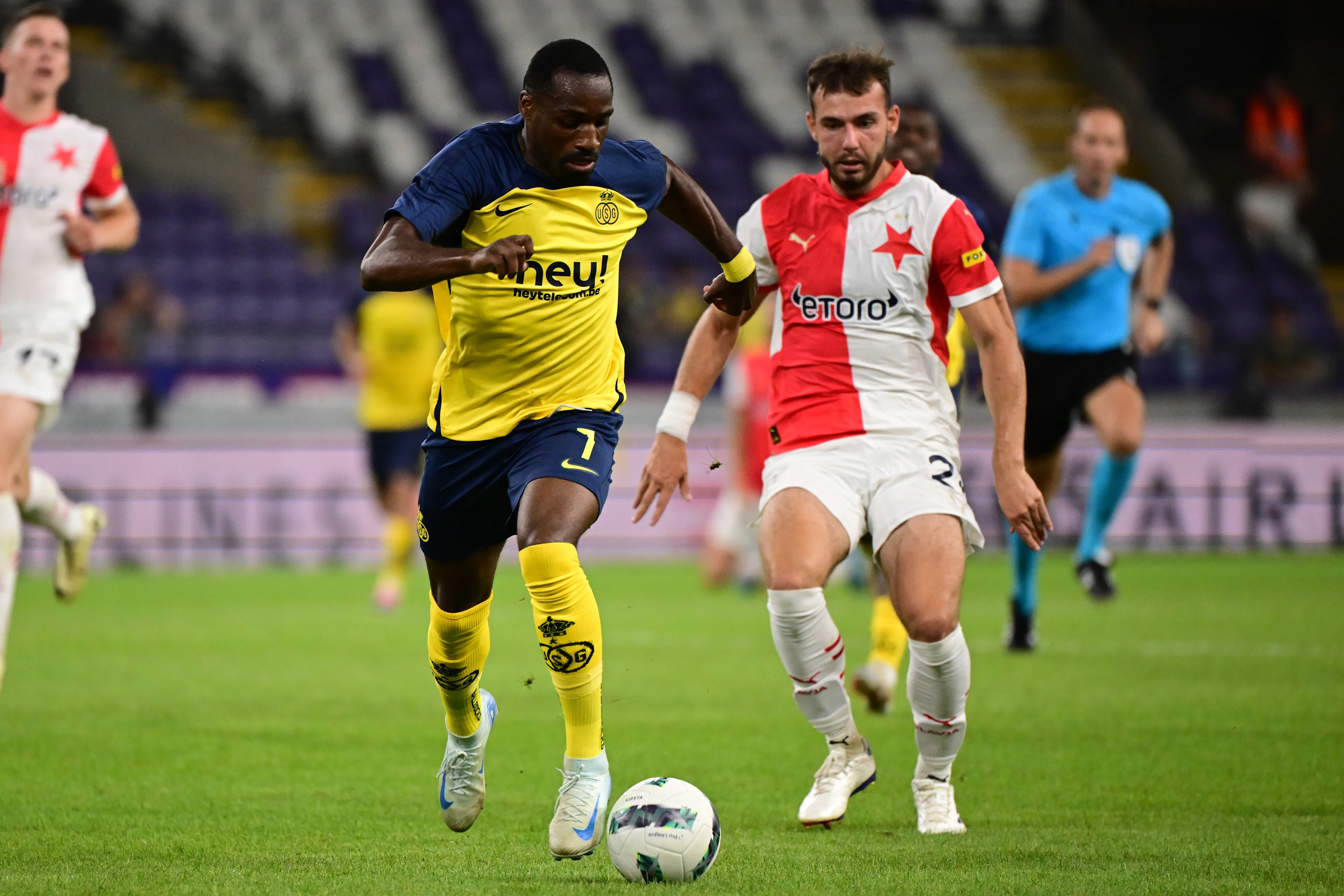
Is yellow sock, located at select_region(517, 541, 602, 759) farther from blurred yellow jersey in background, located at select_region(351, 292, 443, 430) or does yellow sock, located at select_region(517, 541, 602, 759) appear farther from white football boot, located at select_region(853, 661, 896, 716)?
blurred yellow jersey in background, located at select_region(351, 292, 443, 430)

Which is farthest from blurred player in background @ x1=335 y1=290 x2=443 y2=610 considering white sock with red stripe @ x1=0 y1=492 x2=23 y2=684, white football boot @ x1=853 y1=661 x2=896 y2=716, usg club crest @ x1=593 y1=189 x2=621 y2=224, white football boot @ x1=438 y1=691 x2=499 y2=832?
usg club crest @ x1=593 y1=189 x2=621 y2=224

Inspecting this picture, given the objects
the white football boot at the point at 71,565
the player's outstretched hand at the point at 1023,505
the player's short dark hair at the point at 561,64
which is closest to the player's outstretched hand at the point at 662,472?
the player's outstretched hand at the point at 1023,505

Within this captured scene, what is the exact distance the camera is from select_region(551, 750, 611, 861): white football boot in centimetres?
430

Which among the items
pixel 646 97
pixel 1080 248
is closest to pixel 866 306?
pixel 1080 248

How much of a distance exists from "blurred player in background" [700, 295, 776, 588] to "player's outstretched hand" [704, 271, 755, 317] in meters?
7.78

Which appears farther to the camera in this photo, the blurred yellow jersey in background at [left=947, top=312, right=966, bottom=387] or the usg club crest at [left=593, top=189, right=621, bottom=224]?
the blurred yellow jersey in background at [left=947, top=312, right=966, bottom=387]

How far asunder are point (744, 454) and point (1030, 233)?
16.6 ft

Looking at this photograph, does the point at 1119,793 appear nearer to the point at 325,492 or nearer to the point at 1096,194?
the point at 1096,194

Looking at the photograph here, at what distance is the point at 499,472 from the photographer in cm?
483

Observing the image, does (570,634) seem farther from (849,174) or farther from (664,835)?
(849,174)

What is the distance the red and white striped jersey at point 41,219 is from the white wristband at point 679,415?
290 cm

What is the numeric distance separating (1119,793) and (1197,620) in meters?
5.59

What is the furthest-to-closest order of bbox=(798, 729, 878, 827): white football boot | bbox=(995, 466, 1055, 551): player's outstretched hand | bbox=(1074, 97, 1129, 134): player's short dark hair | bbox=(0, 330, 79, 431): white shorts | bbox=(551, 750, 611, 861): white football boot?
bbox=(1074, 97, 1129, 134): player's short dark hair, bbox=(0, 330, 79, 431): white shorts, bbox=(798, 729, 878, 827): white football boot, bbox=(995, 466, 1055, 551): player's outstretched hand, bbox=(551, 750, 611, 861): white football boot

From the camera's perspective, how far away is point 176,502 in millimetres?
15414
